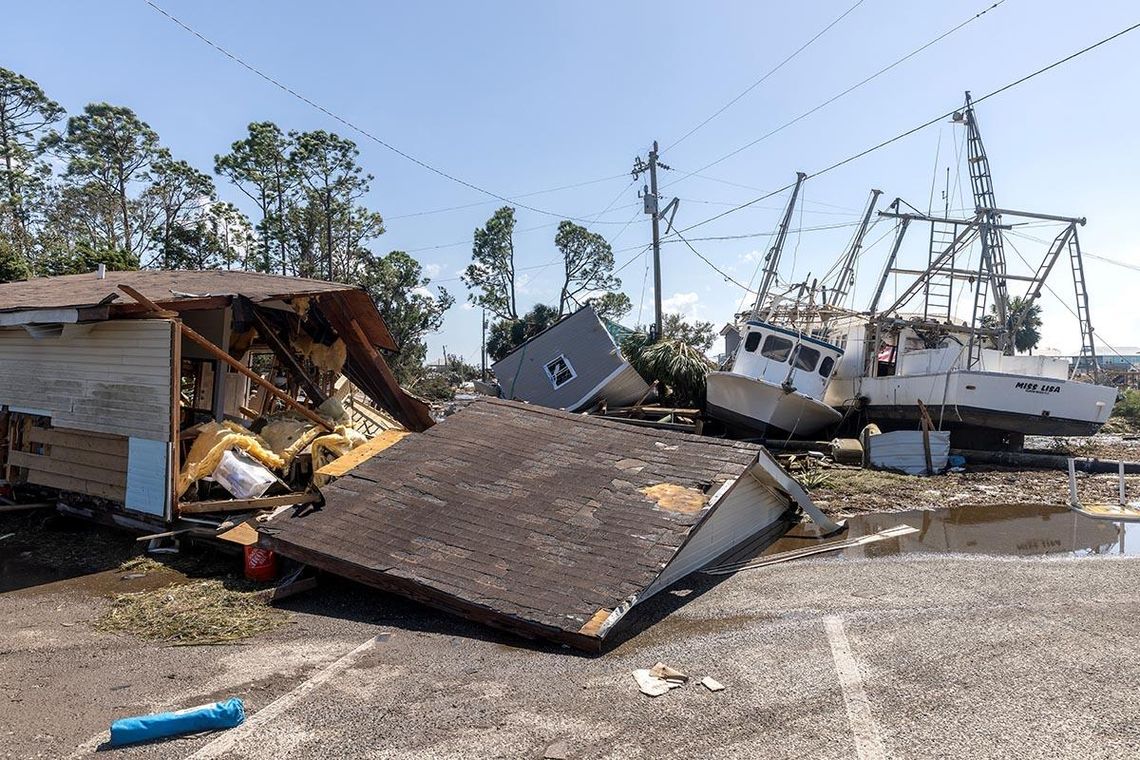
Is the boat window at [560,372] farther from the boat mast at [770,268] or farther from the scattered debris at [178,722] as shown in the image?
the scattered debris at [178,722]

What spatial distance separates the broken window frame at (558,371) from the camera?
22.6 m

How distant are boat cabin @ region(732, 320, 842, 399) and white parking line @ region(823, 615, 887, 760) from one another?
14.5 m

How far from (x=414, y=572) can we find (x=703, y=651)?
9.02 ft

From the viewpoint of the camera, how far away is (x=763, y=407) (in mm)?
20234

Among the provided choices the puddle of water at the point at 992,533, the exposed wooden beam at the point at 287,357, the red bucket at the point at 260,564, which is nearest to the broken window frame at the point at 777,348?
the puddle of water at the point at 992,533

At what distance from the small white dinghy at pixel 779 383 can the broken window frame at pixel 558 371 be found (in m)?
4.61

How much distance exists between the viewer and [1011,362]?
68.8 ft

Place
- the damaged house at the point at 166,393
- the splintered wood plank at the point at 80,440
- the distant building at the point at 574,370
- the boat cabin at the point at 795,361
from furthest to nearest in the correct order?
1. the distant building at the point at 574,370
2. the boat cabin at the point at 795,361
3. the splintered wood plank at the point at 80,440
4. the damaged house at the point at 166,393

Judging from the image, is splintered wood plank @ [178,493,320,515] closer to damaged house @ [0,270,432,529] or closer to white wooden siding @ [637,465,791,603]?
damaged house @ [0,270,432,529]

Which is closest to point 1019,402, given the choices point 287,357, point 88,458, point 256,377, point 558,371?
point 558,371

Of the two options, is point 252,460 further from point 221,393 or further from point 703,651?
point 703,651

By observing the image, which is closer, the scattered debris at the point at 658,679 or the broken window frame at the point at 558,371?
the scattered debris at the point at 658,679

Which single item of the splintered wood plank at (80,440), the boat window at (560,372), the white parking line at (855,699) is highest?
the boat window at (560,372)

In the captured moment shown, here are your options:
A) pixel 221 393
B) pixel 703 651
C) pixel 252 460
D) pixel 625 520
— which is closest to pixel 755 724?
pixel 703 651
